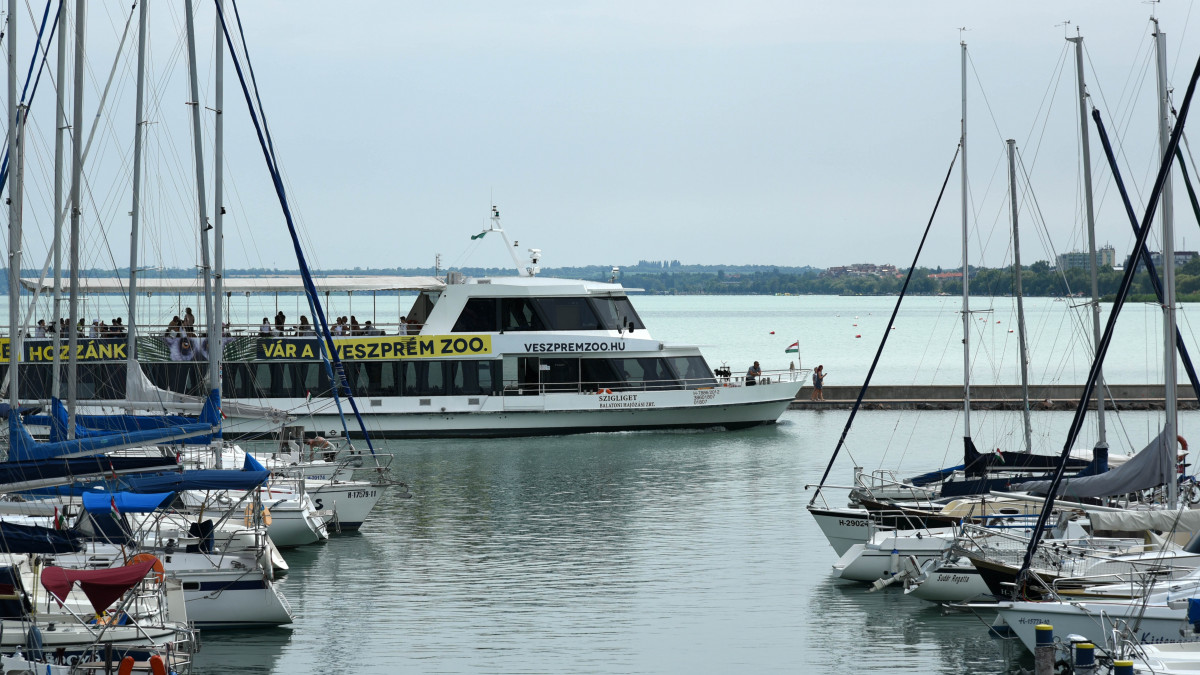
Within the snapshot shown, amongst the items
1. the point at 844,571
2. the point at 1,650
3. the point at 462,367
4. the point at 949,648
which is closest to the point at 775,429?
the point at 462,367

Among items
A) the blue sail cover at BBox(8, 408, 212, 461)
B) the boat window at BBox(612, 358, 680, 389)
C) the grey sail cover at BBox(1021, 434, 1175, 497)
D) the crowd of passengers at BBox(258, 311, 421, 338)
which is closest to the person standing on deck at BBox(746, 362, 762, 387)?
the boat window at BBox(612, 358, 680, 389)

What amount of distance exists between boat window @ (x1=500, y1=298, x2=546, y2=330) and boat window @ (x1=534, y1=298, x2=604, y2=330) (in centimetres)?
20

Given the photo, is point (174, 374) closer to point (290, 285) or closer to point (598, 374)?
point (290, 285)

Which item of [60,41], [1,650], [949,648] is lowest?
[949,648]

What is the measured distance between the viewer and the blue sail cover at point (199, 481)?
15.6 m

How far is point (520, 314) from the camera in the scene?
3306 cm

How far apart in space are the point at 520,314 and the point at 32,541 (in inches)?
811

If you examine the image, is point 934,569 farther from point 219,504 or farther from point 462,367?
point 462,367

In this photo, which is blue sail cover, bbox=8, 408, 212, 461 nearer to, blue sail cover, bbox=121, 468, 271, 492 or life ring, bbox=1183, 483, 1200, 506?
blue sail cover, bbox=121, 468, 271, 492

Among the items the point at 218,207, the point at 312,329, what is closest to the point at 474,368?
the point at 312,329

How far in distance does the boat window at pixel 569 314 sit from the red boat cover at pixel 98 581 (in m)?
22.4

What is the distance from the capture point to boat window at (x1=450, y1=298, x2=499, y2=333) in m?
33.0

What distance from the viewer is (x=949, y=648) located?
1348 centimetres

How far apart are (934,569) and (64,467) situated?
1003 centimetres
